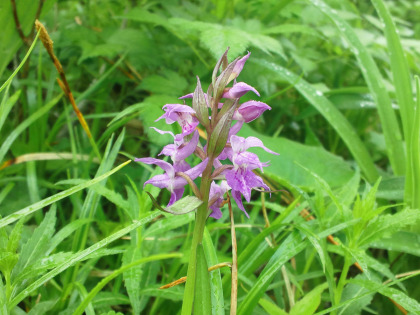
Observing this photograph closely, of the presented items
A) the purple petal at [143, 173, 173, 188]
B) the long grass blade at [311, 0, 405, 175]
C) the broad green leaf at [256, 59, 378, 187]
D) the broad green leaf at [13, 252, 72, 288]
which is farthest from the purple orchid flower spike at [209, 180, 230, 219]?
the long grass blade at [311, 0, 405, 175]

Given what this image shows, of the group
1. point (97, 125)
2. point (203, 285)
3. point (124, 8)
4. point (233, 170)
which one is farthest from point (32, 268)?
point (124, 8)

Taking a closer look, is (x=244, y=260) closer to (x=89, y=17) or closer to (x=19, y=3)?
(x=19, y=3)

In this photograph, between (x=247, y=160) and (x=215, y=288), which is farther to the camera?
(x=215, y=288)

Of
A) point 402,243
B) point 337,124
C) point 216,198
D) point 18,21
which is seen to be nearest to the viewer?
point 216,198

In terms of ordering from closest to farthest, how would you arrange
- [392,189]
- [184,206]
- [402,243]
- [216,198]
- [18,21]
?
1. [184,206]
2. [216,198]
3. [402,243]
4. [392,189]
5. [18,21]

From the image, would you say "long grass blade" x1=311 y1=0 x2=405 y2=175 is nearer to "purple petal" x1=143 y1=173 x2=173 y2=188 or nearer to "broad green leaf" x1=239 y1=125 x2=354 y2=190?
"broad green leaf" x1=239 y1=125 x2=354 y2=190

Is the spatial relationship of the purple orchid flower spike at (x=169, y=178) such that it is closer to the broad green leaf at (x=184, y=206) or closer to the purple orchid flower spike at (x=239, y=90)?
the broad green leaf at (x=184, y=206)

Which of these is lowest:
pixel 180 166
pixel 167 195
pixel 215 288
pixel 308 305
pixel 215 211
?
pixel 167 195

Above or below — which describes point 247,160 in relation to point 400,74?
Answer: above

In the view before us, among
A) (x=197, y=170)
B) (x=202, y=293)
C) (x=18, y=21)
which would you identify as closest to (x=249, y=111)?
(x=197, y=170)

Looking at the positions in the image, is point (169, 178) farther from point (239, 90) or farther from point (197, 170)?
point (239, 90)
